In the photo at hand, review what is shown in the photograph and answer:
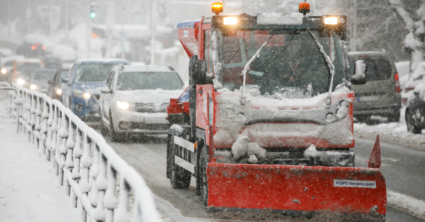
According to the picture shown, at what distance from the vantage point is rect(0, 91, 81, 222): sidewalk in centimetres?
616

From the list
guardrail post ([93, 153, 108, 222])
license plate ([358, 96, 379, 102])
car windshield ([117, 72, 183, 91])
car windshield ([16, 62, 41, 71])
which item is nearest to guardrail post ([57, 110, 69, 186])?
guardrail post ([93, 153, 108, 222])

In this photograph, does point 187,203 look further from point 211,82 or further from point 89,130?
point 89,130

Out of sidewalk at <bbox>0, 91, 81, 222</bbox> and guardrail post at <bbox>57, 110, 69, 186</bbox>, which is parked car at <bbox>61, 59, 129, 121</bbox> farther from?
guardrail post at <bbox>57, 110, 69, 186</bbox>

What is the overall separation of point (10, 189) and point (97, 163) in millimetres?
2512

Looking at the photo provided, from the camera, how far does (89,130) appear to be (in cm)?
566

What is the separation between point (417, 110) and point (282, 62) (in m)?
8.39

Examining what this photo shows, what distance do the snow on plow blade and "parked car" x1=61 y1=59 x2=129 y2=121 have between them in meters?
10.7

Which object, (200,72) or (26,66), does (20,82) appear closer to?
(26,66)

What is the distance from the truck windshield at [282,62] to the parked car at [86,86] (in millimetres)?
10214

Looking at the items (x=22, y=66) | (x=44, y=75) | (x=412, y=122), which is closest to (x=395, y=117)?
(x=412, y=122)

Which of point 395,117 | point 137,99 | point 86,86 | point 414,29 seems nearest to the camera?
point 137,99

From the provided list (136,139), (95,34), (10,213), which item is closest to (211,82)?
(10,213)

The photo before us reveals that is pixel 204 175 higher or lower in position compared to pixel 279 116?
lower

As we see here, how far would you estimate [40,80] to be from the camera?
2928cm
